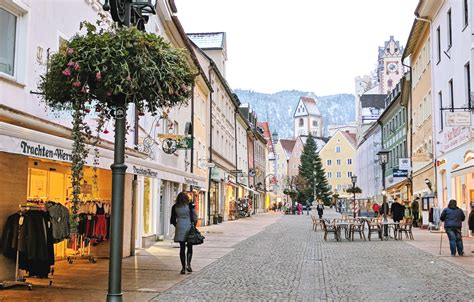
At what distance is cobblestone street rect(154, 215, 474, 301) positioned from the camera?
31.4 ft

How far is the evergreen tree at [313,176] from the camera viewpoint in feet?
337

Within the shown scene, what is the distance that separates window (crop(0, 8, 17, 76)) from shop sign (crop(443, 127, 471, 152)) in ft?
54.2

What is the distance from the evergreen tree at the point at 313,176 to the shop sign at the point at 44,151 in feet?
298

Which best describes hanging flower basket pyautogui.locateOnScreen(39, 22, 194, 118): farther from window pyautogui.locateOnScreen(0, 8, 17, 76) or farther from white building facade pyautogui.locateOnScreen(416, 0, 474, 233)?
white building facade pyautogui.locateOnScreen(416, 0, 474, 233)

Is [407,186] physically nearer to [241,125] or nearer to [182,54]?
[241,125]

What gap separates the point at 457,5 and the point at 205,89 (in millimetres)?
16067

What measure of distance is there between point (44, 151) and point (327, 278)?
6.14 m

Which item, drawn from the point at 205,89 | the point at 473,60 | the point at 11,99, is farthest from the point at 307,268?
the point at 205,89

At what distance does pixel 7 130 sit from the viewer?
25.8 feet

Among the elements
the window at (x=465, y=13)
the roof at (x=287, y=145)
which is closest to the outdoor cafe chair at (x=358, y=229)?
the window at (x=465, y=13)

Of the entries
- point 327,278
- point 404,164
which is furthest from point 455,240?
point 404,164

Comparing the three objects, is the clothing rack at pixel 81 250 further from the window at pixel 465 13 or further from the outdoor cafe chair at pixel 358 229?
the window at pixel 465 13

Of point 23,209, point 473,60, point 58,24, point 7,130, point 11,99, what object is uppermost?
point 473,60

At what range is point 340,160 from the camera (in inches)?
4938
